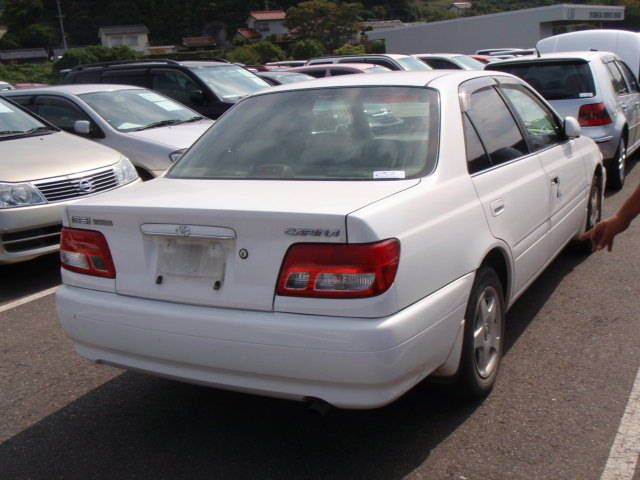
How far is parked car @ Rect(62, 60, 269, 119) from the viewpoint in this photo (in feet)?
37.2

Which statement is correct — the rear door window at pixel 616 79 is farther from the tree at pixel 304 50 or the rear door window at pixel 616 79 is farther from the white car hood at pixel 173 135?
the tree at pixel 304 50

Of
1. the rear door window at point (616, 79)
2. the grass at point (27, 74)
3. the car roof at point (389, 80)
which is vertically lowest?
the grass at point (27, 74)

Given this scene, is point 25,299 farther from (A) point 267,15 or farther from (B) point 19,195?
(A) point 267,15

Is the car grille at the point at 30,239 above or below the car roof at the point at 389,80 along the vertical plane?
below

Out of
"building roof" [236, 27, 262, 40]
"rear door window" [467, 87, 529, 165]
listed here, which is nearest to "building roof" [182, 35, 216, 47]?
"building roof" [236, 27, 262, 40]

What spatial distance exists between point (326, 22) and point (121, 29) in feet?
109

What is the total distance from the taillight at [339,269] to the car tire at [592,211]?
3.59 meters

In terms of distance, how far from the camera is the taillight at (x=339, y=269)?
2.97m

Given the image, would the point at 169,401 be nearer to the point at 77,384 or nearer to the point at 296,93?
the point at 77,384

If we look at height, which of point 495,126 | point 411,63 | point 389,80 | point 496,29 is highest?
point 389,80

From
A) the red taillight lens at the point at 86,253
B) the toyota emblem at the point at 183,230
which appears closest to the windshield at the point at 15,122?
the red taillight lens at the point at 86,253

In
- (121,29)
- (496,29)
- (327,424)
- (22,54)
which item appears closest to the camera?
(327,424)

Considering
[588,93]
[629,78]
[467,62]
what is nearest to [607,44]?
[629,78]

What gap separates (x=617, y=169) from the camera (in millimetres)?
9188
